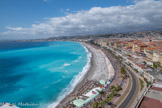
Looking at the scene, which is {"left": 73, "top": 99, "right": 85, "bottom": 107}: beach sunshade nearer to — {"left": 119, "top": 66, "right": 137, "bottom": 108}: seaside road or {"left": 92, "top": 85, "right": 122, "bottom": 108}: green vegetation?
{"left": 92, "top": 85, "right": 122, "bottom": 108}: green vegetation

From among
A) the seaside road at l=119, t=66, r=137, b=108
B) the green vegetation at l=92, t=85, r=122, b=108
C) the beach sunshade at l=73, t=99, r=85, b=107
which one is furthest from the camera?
the beach sunshade at l=73, t=99, r=85, b=107

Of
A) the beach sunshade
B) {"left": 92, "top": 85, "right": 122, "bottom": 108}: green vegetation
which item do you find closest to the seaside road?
{"left": 92, "top": 85, "right": 122, "bottom": 108}: green vegetation

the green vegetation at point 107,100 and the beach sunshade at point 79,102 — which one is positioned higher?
the green vegetation at point 107,100

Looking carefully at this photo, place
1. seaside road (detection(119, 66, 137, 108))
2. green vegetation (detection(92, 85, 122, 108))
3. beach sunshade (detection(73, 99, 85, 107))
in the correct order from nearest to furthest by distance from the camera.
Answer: green vegetation (detection(92, 85, 122, 108)) → seaside road (detection(119, 66, 137, 108)) → beach sunshade (detection(73, 99, 85, 107))

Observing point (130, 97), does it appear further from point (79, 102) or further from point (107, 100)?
point (79, 102)

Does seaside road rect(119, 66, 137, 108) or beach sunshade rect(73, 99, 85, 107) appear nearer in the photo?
seaside road rect(119, 66, 137, 108)

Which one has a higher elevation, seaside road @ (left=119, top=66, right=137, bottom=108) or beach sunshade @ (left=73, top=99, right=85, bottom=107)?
seaside road @ (left=119, top=66, right=137, bottom=108)

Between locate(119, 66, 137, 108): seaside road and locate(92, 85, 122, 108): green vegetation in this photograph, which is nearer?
locate(92, 85, 122, 108): green vegetation

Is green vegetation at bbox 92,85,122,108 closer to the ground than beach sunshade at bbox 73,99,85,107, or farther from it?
farther from it

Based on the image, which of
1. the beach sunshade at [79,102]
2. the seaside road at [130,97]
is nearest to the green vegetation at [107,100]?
the seaside road at [130,97]

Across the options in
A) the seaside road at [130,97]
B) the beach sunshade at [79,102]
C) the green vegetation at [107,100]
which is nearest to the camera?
the green vegetation at [107,100]

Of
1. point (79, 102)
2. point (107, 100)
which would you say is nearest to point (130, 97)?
point (107, 100)

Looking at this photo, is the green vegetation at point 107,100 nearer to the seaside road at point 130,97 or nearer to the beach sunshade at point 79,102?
the seaside road at point 130,97
